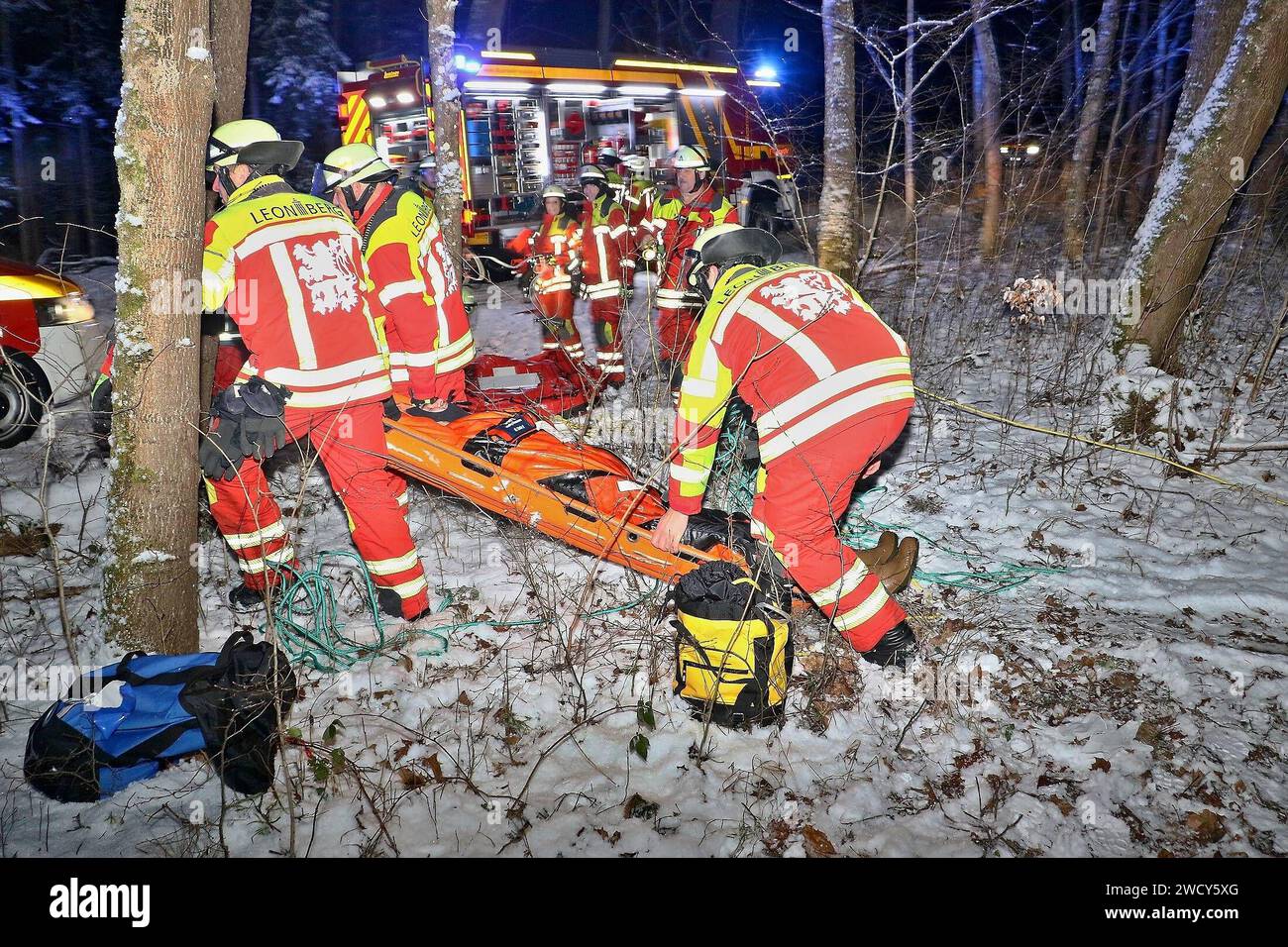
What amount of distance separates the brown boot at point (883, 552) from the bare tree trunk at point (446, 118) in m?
3.86

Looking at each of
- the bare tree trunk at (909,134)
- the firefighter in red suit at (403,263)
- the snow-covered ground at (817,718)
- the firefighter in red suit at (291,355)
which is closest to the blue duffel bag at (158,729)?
the snow-covered ground at (817,718)

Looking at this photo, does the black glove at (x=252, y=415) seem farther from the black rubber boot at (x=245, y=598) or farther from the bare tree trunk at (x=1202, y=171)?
the bare tree trunk at (x=1202, y=171)

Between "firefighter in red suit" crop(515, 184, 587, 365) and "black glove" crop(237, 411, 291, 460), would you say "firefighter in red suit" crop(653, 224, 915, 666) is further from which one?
"firefighter in red suit" crop(515, 184, 587, 365)


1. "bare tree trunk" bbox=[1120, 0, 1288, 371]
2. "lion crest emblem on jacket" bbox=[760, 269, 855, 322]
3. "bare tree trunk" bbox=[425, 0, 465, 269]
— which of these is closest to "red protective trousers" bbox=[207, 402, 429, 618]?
"lion crest emblem on jacket" bbox=[760, 269, 855, 322]

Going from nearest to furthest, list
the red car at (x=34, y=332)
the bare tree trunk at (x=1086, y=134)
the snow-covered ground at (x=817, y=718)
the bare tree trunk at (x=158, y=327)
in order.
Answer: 1. the snow-covered ground at (x=817, y=718)
2. the bare tree trunk at (x=158, y=327)
3. the red car at (x=34, y=332)
4. the bare tree trunk at (x=1086, y=134)

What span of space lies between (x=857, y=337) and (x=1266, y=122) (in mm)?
4173

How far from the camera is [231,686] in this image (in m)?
2.49

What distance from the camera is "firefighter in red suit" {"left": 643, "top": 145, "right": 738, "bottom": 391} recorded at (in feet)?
20.5

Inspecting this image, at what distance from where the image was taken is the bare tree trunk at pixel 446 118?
229 inches

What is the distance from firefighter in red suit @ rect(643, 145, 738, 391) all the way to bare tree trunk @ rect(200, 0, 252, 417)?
302cm

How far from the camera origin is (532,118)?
36.0 ft

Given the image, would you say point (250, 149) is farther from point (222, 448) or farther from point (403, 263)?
point (222, 448)
